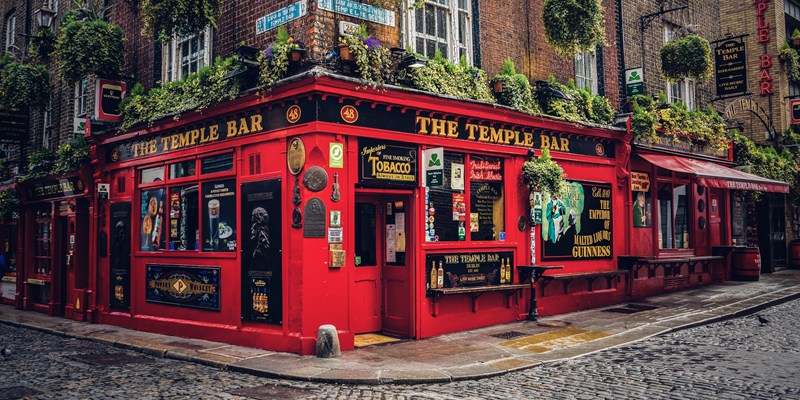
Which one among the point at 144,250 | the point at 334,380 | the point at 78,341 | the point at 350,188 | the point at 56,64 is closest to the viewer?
the point at 334,380

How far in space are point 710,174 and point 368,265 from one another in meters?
9.88

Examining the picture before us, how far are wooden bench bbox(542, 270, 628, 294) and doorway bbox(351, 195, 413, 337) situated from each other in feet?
11.5

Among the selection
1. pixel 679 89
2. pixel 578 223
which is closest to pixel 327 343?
pixel 578 223

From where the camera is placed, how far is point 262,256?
422 inches

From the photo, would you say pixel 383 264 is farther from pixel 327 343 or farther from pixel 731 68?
pixel 731 68

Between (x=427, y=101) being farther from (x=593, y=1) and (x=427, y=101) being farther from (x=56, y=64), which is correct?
(x=56, y=64)

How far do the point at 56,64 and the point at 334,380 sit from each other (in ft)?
49.4

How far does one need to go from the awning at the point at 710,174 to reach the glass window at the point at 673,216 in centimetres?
90

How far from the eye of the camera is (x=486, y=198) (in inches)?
500

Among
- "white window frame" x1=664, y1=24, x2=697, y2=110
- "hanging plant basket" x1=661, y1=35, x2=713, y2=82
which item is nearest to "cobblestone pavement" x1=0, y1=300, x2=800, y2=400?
"hanging plant basket" x1=661, y1=35, x2=713, y2=82

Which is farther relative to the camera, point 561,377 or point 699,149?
point 699,149

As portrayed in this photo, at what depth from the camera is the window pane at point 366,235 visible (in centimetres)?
1159

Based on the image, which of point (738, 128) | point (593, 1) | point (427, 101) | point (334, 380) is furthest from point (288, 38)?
point (738, 128)

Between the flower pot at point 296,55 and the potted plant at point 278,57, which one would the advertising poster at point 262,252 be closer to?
the potted plant at point 278,57
